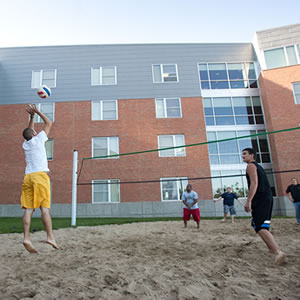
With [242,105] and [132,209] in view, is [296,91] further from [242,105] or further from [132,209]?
[132,209]

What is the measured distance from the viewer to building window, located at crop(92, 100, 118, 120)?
19641mm

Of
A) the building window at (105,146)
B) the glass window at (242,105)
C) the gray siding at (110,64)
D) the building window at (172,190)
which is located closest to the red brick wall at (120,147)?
the building window at (105,146)

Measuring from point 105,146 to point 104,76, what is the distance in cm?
605

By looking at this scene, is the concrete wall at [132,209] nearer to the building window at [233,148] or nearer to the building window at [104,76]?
the building window at [233,148]

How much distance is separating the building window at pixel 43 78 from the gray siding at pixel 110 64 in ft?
1.19

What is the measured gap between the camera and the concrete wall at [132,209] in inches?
688

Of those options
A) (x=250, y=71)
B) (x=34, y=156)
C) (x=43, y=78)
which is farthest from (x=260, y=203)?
(x=43, y=78)

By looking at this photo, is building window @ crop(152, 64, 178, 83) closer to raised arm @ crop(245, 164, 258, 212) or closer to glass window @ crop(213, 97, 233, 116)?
glass window @ crop(213, 97, 233, 116)

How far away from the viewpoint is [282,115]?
1878 cm

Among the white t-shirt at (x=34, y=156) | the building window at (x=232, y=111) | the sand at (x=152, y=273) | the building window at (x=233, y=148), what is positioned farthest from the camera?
the building window at (x=232, y=111)

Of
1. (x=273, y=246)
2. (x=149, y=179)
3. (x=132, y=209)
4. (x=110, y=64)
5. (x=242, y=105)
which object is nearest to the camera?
(x=273, y=246)

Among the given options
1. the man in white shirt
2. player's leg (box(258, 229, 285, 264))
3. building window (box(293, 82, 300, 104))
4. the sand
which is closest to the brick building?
building window (box(293, 82, 300, 104))

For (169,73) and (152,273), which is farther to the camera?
(169,73)

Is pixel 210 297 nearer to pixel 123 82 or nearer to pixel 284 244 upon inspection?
pixel 284 244
